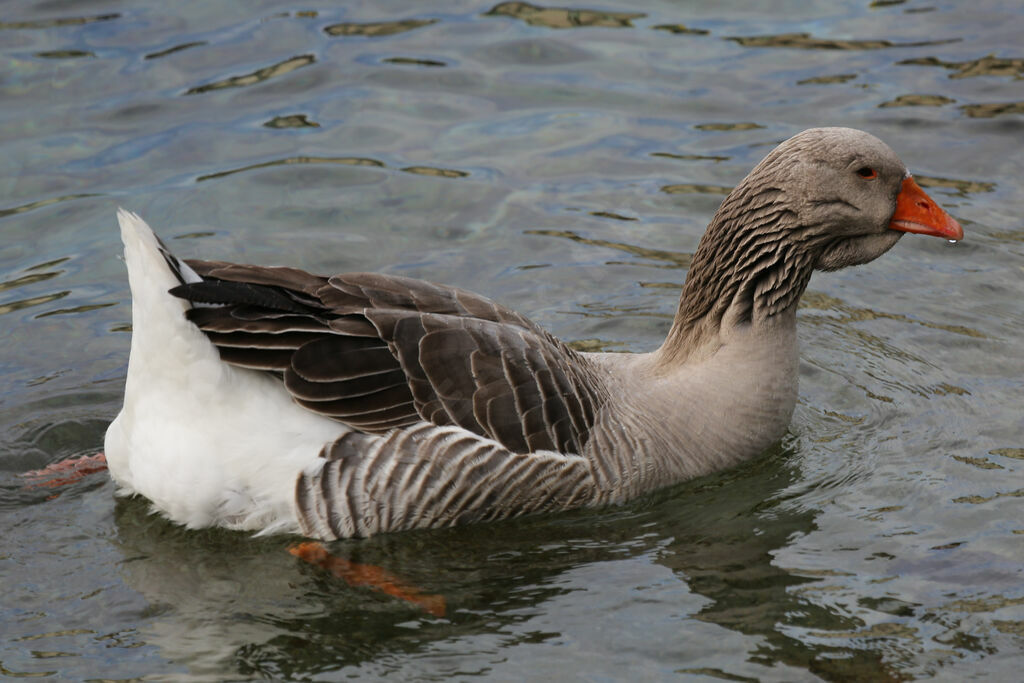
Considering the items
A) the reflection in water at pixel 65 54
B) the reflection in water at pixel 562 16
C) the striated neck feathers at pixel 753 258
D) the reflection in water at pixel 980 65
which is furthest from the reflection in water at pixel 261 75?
the striated neck feathers at pixel 753 258

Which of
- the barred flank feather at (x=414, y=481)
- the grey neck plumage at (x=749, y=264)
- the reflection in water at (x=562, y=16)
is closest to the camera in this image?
the barred flank feather at (x=414, y=481)

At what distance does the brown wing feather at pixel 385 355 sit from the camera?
618 centimetres

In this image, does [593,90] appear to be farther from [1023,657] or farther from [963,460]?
[1023,657]

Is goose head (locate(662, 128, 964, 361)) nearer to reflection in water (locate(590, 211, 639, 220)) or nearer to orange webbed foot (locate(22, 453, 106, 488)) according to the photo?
reflection in water (locate(590, 211, 639, 220))

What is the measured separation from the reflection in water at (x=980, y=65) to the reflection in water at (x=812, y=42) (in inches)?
14.1

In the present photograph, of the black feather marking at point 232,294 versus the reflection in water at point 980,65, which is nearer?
the black feather marking at point 232,294

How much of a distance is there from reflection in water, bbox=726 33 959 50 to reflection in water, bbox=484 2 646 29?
3.95 ft

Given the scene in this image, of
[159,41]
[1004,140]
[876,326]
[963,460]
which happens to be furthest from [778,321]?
[159,41]

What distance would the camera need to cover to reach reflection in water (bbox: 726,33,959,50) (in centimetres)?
1266

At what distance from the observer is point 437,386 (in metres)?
6.34

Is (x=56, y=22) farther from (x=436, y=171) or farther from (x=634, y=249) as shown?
(x=634, y=249)

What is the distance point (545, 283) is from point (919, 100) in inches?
182

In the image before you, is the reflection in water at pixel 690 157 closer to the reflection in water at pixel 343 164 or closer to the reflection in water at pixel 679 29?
the reflection in water at pixel 343 164

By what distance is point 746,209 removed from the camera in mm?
6875
